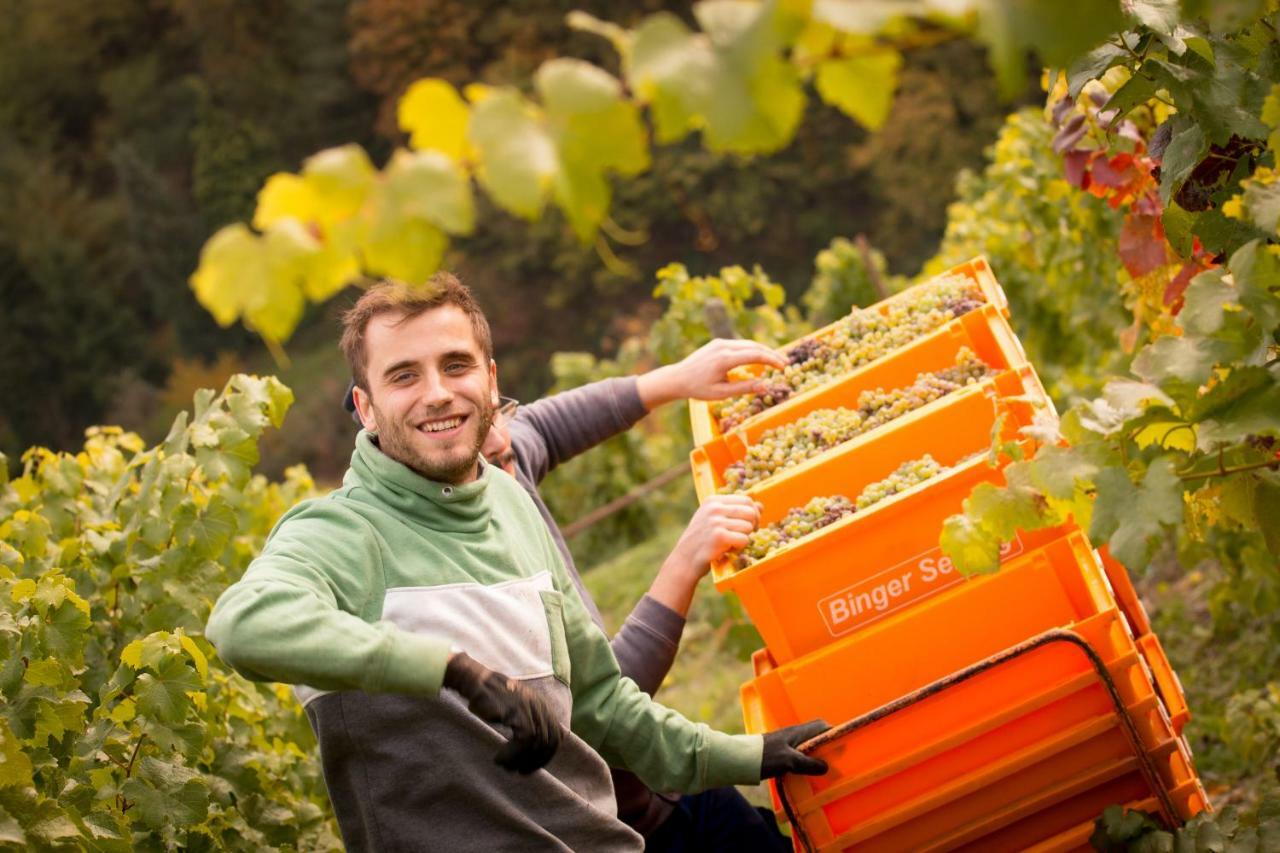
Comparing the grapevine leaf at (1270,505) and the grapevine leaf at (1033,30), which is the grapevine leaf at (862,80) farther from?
the grapevine leaf at (1270,505)

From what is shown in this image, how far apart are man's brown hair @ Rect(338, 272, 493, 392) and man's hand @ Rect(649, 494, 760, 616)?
20.2 inches

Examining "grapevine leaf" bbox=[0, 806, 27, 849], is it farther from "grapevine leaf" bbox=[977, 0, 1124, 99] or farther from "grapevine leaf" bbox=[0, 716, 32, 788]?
"grapevine leaf" bbox=[977, 0, 1124, 99]

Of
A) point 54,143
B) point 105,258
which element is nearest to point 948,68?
point 105,258

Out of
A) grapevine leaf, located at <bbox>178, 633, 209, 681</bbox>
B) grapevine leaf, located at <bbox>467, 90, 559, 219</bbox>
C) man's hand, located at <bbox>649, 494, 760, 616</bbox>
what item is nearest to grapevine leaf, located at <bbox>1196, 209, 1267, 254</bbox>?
man's hand, located at <bbox>649, 494, 760, 616</bbox>

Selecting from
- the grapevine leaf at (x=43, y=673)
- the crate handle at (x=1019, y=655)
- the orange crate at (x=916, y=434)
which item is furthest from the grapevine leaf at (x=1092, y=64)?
the grapevine leaf at (x=43, y=673)

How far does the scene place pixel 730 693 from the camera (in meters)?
6.70

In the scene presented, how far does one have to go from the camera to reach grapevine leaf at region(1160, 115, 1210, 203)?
2.12 metres

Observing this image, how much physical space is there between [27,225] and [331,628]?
35.4m

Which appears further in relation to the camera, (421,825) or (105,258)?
(105,258)

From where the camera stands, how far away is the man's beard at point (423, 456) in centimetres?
247

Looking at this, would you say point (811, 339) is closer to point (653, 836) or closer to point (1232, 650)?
point (653, 836)

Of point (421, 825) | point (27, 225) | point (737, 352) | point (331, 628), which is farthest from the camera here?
point (27, 225)

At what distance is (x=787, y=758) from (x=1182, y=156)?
3.91ft

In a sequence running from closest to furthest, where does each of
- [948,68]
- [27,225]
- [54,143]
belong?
[948,68] → [27,225] → [54,143]
